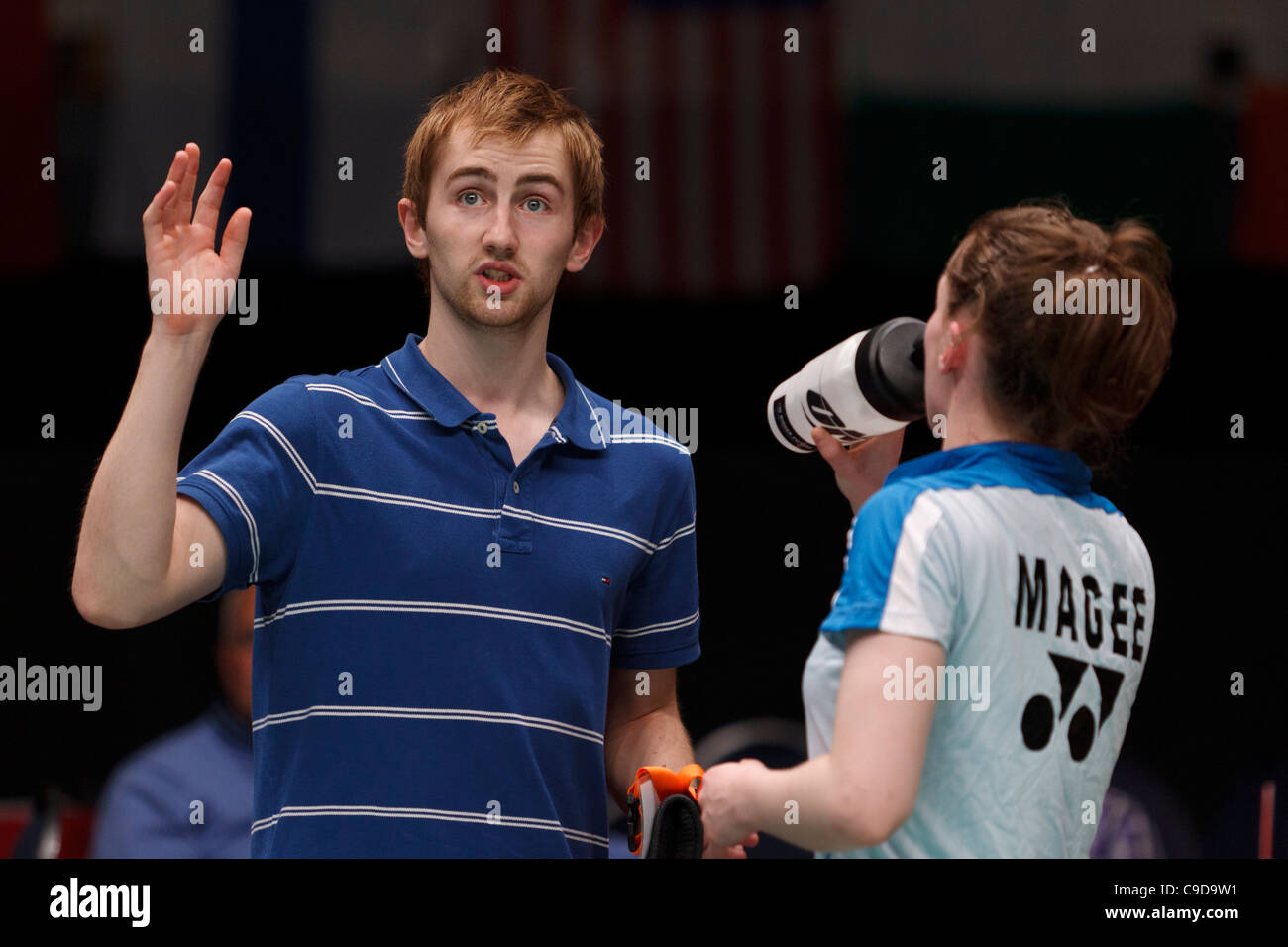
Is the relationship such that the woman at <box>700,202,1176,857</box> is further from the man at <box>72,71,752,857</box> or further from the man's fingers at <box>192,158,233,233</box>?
the man's fingers at <box>192,158,233,233</box>

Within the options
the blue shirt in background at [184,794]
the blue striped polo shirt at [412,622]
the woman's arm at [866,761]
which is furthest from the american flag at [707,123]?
the woman's arm at [866,761]

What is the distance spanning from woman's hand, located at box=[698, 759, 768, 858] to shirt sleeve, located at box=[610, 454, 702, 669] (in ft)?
1.96

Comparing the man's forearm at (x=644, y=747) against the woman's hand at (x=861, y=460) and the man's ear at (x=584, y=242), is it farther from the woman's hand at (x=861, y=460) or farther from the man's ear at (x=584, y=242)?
the man's ear at (x=584, y=242)

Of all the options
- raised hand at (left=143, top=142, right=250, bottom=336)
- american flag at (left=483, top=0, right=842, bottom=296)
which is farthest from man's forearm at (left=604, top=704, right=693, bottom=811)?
american flag at (left=483, top=0, right=842, bottom=296)

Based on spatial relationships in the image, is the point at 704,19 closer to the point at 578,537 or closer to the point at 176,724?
the point at 176,724

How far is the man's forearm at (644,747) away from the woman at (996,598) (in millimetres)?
553

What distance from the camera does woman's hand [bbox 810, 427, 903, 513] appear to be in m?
2.44

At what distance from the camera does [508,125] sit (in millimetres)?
2484

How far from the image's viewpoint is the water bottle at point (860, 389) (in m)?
2.22

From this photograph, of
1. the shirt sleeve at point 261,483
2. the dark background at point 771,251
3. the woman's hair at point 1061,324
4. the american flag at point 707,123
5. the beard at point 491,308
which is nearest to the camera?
the woman's hair at point 1061,324

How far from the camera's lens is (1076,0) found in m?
5.99

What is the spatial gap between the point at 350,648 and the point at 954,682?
3.09 ft

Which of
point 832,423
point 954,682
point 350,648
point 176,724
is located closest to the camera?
point 954,682
